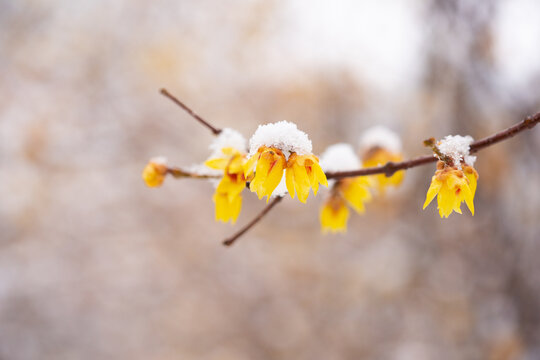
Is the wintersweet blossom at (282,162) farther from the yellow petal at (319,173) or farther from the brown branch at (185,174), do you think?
the brown branch at (185,174)

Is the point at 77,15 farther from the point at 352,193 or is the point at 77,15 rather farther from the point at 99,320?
the point at 352,193

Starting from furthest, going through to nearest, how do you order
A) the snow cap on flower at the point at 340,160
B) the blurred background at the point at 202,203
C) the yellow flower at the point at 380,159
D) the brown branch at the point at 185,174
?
the blurred background at the point at 202,203, the yellow flower at the point at 380,159, the snow cap on flower at the point at 340,160, the brown branch at the point at 185,174

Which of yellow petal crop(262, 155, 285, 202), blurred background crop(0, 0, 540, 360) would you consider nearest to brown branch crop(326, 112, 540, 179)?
yellow petal crop(262, 155, 285, 202)

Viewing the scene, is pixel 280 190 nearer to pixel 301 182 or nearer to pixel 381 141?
pixel 301 182

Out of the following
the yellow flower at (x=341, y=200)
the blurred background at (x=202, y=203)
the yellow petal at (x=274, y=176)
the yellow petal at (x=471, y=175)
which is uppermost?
the blurred background at (x=202, y=203)

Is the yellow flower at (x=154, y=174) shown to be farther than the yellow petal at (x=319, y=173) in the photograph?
Yes

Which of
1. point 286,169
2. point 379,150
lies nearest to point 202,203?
point 379,150

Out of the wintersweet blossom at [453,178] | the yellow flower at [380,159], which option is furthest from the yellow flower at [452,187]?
the yellow flower at [380,159]

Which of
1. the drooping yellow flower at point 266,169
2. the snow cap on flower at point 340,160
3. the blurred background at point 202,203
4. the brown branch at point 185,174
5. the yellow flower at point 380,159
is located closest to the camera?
the drooping yellow flower at point 266,169

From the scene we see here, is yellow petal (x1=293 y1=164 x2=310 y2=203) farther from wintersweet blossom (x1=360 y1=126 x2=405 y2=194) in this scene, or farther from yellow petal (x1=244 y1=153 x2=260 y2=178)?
wintersweet blossom (x1=360 y1=126 x2=405 y2=194)
